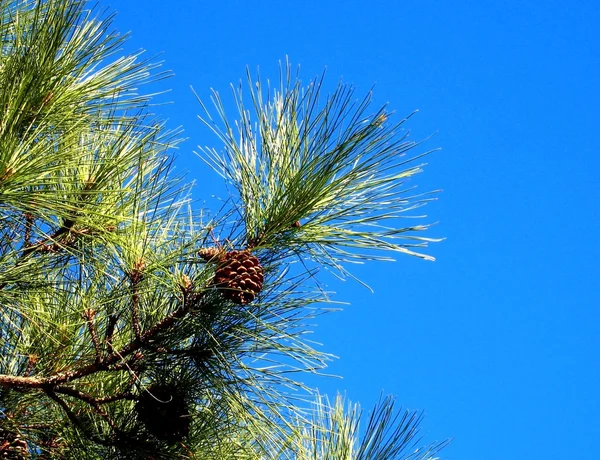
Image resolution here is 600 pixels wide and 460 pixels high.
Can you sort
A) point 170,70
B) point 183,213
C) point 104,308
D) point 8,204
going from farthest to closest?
point 170,70
point 183,213
point 104,308
point 8,204

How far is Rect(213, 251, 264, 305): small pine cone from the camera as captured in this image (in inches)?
62.4

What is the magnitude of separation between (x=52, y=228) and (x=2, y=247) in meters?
0.15

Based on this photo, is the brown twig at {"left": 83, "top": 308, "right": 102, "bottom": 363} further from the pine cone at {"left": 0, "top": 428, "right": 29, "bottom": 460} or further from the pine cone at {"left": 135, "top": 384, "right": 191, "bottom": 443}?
the pine cone at {"left": 0, "top": 428, "right": 29, "bottom": 460}

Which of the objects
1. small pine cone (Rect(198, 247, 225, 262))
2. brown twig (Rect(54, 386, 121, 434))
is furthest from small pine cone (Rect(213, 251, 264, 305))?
brown twig (Rect(54, 386, 121, 434))

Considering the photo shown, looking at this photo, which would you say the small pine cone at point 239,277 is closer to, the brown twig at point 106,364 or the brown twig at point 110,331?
the brown twig at point 106,364

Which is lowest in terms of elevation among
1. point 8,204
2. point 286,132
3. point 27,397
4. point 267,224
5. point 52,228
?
point 27,397

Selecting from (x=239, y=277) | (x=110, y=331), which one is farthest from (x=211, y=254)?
(x=110, y=331)

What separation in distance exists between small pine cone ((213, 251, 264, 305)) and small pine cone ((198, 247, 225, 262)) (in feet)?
0.11

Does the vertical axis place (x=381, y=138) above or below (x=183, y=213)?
above

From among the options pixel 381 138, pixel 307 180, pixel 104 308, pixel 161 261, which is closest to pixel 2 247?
pixel 104 308

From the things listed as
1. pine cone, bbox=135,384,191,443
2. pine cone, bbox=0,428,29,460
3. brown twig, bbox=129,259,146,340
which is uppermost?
brown twig, bbox=129,259,146,340

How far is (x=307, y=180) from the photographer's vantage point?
5.30 feet

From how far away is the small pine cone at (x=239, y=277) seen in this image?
1.59 meters

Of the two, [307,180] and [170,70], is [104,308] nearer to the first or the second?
[307,180]
